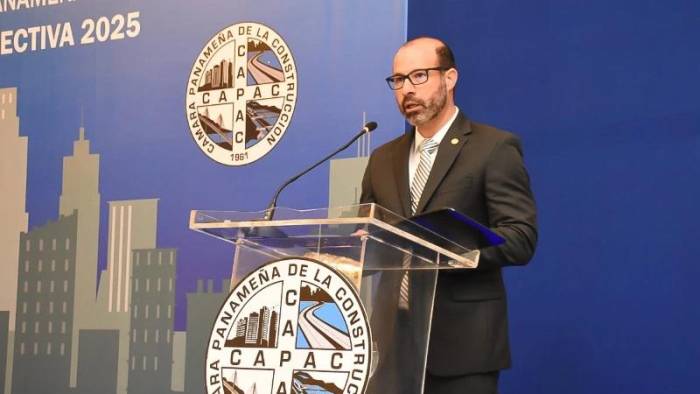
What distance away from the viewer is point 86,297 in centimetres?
466

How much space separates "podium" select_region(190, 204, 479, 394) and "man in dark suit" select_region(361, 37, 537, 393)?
0.32m

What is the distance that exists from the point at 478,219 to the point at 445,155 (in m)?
0.19

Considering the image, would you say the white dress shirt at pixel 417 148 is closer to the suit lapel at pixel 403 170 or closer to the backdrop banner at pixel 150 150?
the suit lapel at pixel 403 170

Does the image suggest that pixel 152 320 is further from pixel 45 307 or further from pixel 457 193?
pixel 457 193

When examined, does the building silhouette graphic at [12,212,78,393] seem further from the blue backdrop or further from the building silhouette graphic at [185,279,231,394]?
the blue backdrop

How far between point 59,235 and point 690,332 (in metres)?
3.00

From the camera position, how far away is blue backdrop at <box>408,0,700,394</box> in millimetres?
3350

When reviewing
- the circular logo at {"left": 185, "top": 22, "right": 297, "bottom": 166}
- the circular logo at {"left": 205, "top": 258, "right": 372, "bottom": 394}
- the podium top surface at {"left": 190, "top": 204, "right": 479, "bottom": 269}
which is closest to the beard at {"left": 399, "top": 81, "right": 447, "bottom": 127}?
the podium top surface at {"left": 190, "top": 204, "right": 479, "bottom": 269}

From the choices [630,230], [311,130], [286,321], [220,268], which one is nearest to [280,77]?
[311,130]

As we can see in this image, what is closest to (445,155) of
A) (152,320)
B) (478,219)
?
(478,219)

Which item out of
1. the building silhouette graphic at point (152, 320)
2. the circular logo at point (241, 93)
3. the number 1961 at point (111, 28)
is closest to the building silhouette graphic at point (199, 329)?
the building silhouette graphic at point (152, 320)

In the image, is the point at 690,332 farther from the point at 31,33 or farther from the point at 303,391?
the point at 31,33

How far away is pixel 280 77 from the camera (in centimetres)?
423

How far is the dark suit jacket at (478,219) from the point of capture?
241 cm
